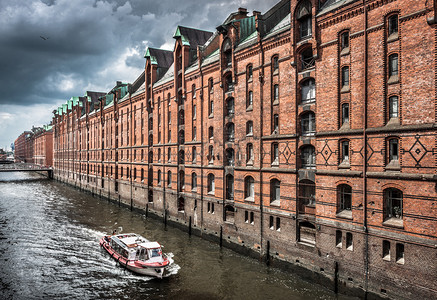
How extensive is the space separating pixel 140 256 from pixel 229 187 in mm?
10055

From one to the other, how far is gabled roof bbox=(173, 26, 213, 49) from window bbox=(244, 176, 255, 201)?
18890 millimetres

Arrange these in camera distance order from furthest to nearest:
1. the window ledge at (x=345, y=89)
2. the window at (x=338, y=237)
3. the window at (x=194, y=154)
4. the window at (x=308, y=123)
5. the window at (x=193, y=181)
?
the window at (x=193, y=181) → the window at (x=194, y=154) → the window at (x=308, y=123) → the window at (x=338, y=237) → the window ledge at (x=345, y=89)

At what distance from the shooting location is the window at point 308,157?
22.7 metres

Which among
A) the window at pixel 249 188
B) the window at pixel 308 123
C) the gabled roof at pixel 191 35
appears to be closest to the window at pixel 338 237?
the window at pixel 308 123

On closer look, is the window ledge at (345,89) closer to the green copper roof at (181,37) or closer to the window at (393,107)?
the window at (393,107)

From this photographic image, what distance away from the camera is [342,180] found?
794 inches

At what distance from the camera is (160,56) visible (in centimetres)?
4762

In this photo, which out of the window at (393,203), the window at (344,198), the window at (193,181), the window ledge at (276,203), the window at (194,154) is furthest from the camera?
the window at (193,181)

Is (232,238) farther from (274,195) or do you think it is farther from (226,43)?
(226,43)

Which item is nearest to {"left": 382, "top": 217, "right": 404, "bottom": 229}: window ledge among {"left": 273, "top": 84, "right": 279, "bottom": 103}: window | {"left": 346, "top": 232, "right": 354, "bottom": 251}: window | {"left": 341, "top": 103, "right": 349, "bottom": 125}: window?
{"left": 346, "top": 232, "right": 354, "bottom": 251}: window

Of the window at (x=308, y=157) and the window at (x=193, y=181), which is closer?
the window at (x=308, y=157)

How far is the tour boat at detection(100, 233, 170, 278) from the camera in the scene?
77.2 ft

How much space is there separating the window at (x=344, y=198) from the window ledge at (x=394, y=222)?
2.47m

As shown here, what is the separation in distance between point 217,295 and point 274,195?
28.6ft
